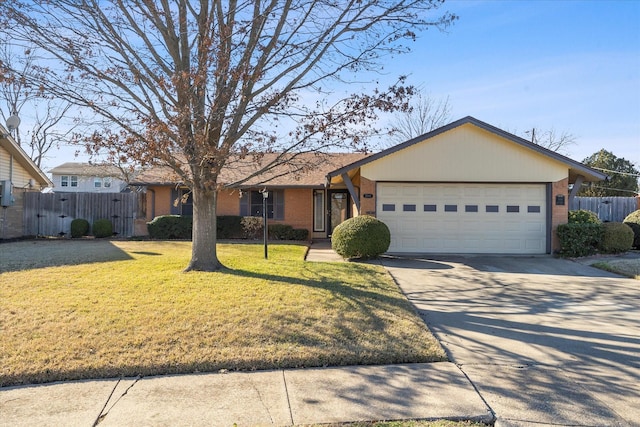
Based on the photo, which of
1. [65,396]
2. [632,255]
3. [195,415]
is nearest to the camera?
[195,415]

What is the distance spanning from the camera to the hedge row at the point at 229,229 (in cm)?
1686

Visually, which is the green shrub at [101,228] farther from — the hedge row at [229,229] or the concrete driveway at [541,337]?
the concrete driveway at [541,337]

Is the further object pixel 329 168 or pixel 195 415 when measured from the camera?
pixel 329 168

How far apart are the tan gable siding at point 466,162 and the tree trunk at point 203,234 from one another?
5.79 m

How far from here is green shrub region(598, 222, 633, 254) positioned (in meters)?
12.7

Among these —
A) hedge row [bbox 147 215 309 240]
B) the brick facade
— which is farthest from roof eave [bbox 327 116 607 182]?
the brick facade

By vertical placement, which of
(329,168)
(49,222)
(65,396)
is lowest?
(65,396)

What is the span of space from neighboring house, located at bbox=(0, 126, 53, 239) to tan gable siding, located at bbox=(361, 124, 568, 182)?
46.5ft

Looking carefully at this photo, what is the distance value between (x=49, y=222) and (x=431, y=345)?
61.5ft

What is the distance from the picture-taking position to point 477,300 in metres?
7.57

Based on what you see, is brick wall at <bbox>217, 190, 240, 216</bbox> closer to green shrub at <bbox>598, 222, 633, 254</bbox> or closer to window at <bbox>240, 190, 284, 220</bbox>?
window at <bbox>240, 190, 284, 220</bbox>

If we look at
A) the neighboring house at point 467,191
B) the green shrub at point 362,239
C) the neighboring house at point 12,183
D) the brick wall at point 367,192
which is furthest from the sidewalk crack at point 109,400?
the neighboring house at point 12,183

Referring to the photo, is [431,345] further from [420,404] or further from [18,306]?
[18,306]

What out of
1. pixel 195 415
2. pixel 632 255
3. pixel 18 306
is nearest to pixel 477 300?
pixel 195 415
